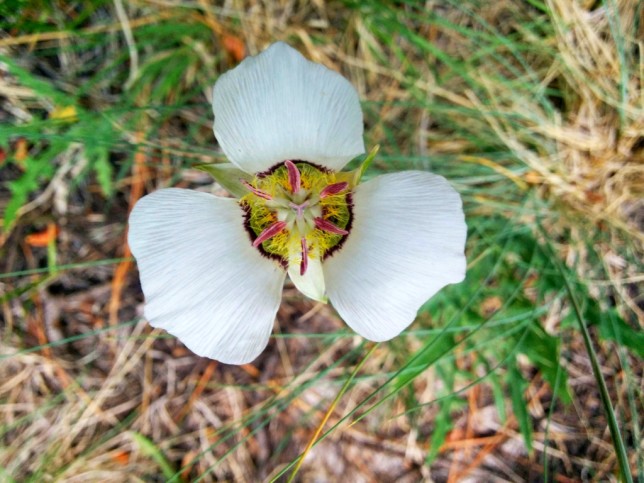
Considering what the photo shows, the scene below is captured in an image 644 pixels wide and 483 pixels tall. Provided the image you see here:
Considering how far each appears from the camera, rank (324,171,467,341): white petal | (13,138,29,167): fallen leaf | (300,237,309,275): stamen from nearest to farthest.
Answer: (324,171,467,341): white petal → (300,237,309,275): stamen → (13,138,29,167): fallen leaf

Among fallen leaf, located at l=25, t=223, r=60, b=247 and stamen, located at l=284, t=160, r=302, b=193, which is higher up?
stamen, located at l=284, t=160, r=302, b=193

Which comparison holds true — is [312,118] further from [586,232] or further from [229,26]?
[586,232]

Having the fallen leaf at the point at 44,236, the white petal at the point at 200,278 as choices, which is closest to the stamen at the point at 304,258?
the white petal at the point at 200,278

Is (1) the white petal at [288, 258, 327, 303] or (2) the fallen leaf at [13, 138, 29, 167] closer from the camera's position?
(1) the white petal at [288, 258, 327, 303]

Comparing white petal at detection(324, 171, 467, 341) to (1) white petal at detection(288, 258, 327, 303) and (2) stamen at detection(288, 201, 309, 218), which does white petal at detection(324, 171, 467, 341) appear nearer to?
(1) white petal at detection(288, 258, 327, 303)

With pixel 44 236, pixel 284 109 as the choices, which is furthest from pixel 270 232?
pixel 44 236

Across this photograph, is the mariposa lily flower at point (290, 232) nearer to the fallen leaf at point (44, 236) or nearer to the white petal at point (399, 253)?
the white petal at point (399, 253)

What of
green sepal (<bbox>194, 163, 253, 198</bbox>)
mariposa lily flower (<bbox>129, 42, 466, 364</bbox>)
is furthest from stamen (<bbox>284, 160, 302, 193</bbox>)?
green sepal (<bbox>194, 163, 253, 198</bbox>)
